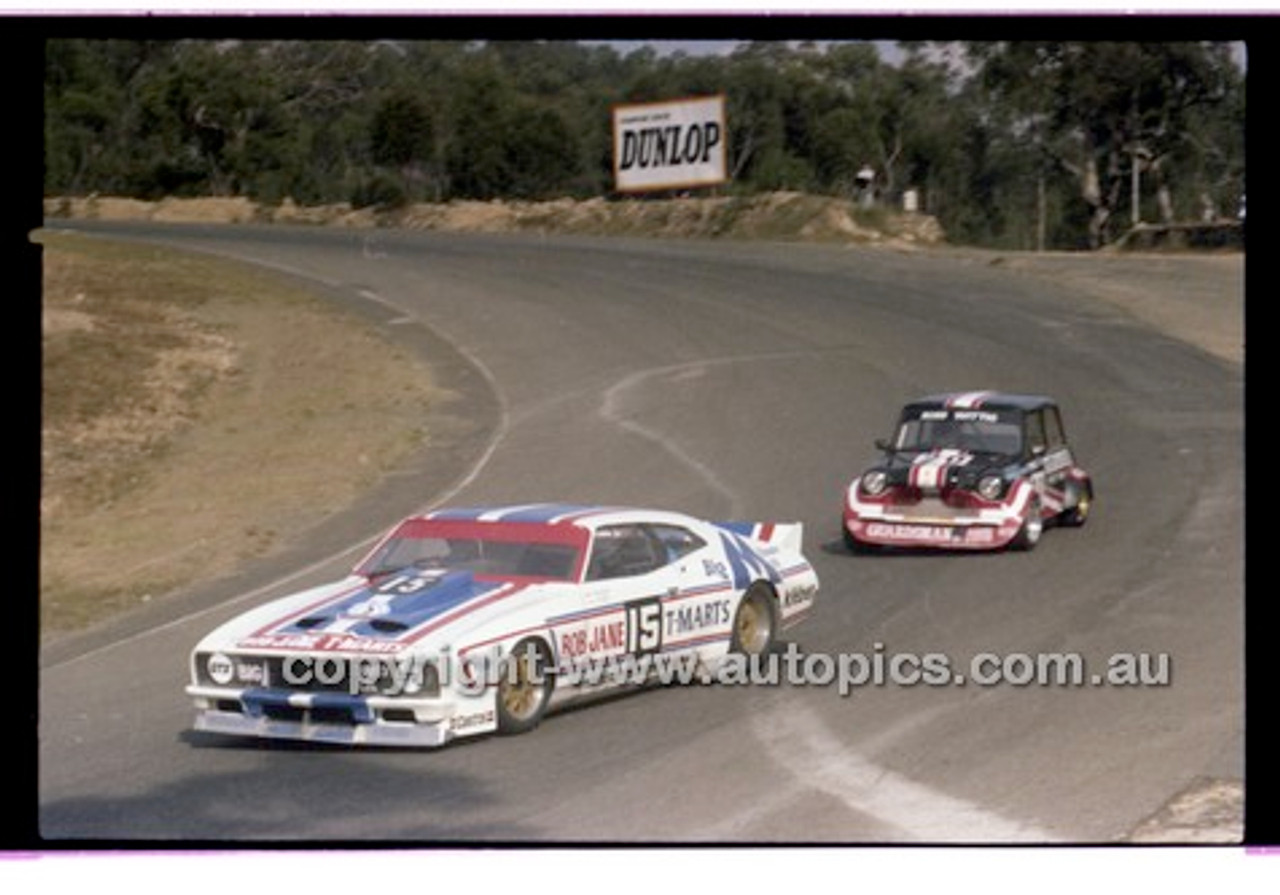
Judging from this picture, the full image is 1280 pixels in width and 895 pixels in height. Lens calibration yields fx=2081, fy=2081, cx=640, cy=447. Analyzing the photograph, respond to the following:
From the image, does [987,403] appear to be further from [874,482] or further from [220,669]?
[220,669]

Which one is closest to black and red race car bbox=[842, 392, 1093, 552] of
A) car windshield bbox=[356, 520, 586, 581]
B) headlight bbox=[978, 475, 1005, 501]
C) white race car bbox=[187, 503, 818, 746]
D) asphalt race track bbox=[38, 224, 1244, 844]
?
headlight bbox=[978, 475, 1005, 501]

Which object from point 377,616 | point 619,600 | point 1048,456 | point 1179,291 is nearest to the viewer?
point 377,616

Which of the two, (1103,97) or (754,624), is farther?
(1103,97)

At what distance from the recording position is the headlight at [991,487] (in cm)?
1803

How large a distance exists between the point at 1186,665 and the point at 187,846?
7.23m

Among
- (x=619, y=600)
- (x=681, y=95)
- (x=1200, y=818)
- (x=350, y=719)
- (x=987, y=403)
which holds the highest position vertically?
(x=681, y=95)

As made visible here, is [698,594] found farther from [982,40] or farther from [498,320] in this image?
[498,320]

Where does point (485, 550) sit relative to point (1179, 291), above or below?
below

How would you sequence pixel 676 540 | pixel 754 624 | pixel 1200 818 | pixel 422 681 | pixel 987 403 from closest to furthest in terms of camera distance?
pixel 1200 818 → pixel 422 681 → pixel 676 540 → pixel 754 624 → pixel 987 403

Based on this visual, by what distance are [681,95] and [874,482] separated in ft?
17.0

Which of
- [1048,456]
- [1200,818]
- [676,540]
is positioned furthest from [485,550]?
[1048,456]

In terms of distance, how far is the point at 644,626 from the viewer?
13211mm

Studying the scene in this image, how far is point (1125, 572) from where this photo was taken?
1725 cm

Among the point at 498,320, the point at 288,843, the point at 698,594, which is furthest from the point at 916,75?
the point at 498,320
